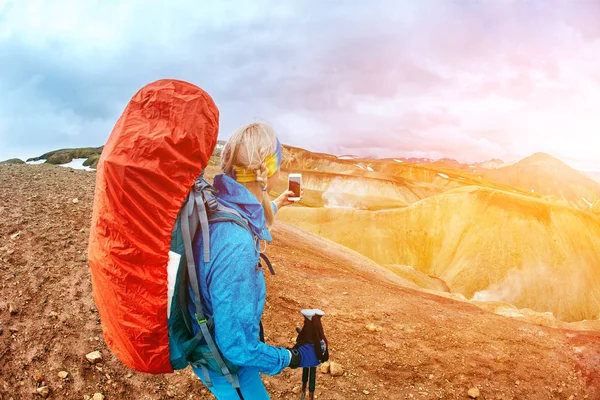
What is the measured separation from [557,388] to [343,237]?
5564 centimetres

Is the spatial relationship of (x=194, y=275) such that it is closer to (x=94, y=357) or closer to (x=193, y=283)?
(x=193, y=283)

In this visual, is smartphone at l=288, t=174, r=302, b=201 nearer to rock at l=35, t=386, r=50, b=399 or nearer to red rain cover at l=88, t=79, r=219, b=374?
red rain cover at l=88, t=79, r=219, b=374

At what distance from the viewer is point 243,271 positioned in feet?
7.41

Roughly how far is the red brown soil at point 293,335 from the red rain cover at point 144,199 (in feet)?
12.1

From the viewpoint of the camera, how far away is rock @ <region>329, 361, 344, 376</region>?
6.40m

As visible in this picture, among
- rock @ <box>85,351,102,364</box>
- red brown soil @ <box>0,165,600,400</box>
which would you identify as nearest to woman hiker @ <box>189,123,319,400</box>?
red brown soil @ <box>0,165,600,400</box>

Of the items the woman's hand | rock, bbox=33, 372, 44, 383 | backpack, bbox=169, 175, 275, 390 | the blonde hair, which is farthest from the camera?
rock, bbox=33, 372, 44, 383

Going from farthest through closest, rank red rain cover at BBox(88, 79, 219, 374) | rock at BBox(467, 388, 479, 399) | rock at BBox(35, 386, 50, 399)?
1. rock at BBox(467, 388, 479, 399)
2. rock at BBox(35, 386, 50, 399)
3. red rain cover at BBox(88, 79, 219, 374)

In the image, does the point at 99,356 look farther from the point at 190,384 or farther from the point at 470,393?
the point at 470,393

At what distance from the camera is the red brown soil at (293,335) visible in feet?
18.0

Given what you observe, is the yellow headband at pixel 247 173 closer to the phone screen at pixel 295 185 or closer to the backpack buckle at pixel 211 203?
the backpack buckle at pixel 211 203

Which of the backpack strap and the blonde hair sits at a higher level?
the blonde hair

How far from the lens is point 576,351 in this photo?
30.2 feet

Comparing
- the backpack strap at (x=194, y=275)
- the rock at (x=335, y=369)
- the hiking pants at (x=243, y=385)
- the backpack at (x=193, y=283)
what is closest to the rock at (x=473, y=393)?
the rock at (x=335, y=369)
